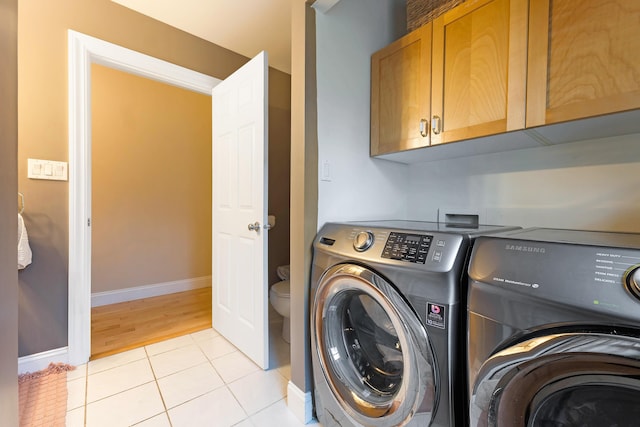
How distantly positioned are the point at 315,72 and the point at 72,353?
226 centimetres

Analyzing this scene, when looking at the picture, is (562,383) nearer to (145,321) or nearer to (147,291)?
(145,321)

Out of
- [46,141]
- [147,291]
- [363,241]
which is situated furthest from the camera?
[147,291]

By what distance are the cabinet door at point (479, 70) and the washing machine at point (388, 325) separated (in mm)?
459

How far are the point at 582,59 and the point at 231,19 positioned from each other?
2.09 metres

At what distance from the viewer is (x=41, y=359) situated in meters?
1.64

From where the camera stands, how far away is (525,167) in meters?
1.37

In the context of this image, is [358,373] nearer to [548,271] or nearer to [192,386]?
[548,271]

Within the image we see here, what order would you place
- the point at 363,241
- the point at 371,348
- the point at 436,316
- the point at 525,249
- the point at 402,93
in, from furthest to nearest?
the point at 402,93
the point at 371,348
the point at 363,241
the point at 436,316
the point at 525,249

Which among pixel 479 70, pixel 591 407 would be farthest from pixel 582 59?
pixel 591 407

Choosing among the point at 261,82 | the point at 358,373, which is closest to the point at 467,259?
the point at 358,373

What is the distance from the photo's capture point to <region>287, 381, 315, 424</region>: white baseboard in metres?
1.30

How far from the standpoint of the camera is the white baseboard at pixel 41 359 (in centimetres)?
160

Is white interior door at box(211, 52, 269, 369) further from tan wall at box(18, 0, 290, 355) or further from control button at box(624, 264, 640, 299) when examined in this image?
control button at box(624, 264, 640, 299)

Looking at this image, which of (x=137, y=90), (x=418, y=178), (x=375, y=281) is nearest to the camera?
(x=375, y=281)
